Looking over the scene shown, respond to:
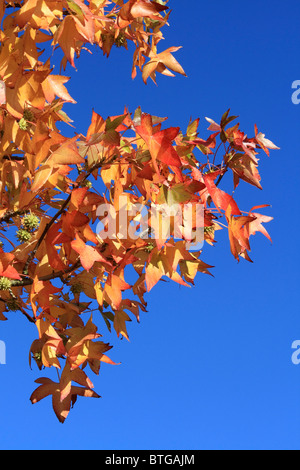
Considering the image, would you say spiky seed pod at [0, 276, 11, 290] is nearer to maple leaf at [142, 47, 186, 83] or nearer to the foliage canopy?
the foliage canopy

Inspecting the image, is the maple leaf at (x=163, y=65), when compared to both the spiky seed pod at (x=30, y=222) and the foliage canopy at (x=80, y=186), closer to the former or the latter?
the foliage canopy at (x=80, y=186)

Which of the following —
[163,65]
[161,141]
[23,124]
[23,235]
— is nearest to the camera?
[161,141]

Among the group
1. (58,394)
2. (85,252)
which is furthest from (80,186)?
(58,394)

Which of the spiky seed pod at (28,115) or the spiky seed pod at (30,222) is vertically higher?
the spiky seed pod at (28,115)

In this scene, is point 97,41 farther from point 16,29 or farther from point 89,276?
point 89,276

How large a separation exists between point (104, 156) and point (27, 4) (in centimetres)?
48

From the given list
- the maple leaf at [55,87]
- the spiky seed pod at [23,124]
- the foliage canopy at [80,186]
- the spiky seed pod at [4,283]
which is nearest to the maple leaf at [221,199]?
the foliage canopy at [80,186]

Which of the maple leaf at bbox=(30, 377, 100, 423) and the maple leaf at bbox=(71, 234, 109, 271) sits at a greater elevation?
the maple leaf at bbox=(71, 234, 109, 271)

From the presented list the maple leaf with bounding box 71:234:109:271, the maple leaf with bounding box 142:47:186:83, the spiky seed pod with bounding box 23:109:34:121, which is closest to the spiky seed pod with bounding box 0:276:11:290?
the maple leaf with bounding box 71:234:109:271

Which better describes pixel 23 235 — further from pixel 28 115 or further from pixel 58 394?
pixel 58 394

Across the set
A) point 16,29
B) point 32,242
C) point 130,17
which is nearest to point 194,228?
point 32,242

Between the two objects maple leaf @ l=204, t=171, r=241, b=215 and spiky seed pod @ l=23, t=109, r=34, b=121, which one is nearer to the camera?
maple leaf @ l=204, t=171, r=241, b=215

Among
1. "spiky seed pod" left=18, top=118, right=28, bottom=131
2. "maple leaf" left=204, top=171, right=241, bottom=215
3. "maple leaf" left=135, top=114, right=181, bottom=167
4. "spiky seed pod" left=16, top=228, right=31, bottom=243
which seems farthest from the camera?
"spiky seed pod" left=16, top=228, right=31, bottom=243

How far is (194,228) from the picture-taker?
5.15 ft
